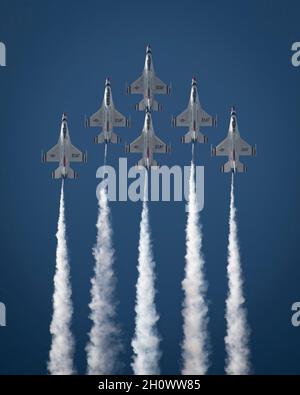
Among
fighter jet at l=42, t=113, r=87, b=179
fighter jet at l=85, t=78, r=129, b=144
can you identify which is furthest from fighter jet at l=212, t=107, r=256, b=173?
fighter jet at l=42, t=113, r=87, b=179

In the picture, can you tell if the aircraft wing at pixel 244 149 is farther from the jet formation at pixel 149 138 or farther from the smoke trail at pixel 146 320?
the smoke trail at pixel 146 320

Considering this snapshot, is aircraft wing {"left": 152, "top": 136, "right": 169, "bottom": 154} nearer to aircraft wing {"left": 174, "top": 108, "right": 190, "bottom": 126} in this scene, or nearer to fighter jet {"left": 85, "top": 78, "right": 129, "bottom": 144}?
aircraft wing {"left": 174, "top": 108, "right": 190, "bottom": 126}

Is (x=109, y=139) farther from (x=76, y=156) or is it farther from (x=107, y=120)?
(x=76, y=156)

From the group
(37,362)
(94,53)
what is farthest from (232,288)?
(94,53)

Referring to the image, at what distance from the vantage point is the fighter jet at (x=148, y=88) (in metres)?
81.8

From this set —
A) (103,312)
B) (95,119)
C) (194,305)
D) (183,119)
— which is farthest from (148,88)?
(103,312)

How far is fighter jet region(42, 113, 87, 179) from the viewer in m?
80.4

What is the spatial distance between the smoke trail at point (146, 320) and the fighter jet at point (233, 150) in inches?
274

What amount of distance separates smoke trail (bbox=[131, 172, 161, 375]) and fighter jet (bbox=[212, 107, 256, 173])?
6.96 meters

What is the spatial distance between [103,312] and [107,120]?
43.3 feet

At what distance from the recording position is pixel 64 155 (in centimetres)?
8075
